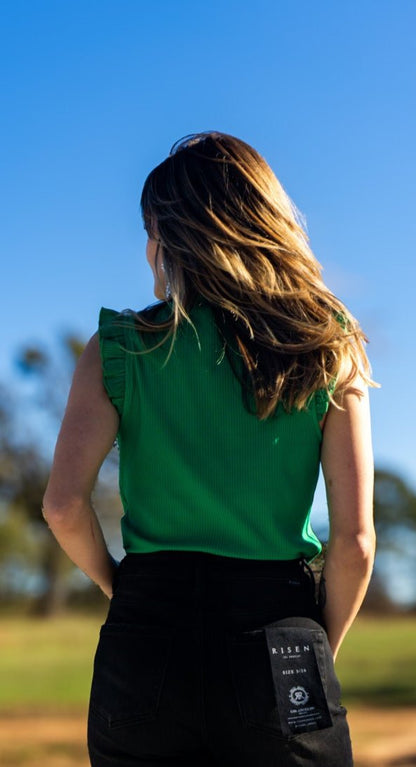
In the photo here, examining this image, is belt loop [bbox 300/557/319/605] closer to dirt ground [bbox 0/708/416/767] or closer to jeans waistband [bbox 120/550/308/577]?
jeans waistband [bbox 120/550/308/577]

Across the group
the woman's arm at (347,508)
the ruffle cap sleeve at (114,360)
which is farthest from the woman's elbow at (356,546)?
the ruffle cap sleeve at (114,360)

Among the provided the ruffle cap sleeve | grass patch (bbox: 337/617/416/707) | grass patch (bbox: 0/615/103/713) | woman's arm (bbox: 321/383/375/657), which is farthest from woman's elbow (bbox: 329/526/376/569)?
grass patch (bbox: 0/615/103/713)

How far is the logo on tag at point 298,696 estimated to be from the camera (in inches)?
60.5

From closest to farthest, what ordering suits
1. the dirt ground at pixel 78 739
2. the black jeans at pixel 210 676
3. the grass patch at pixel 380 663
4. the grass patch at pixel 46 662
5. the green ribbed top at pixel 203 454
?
the black jeans at pixel 210 676 < the green ribbed top at pixel 203 454 < the dirt ground at pixel 78 739 < the grass patch at pixel 380 663 < the grass patch at pixel 46 662

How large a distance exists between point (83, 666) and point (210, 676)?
14420 millimetres

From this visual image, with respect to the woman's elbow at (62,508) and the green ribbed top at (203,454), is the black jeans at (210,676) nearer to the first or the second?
the green ribbed top at (203,454)

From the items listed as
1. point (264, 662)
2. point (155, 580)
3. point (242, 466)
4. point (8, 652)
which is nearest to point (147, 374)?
point (242, 466)

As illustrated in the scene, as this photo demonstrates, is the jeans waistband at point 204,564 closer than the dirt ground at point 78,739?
Yes

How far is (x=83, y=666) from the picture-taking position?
49.7ft

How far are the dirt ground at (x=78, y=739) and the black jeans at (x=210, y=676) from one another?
8068 mm

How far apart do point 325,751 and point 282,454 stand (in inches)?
20.3

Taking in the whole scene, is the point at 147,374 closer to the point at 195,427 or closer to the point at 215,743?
the point at 195,427

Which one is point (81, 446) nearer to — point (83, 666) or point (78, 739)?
point (78, 739)

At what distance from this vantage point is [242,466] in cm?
165
